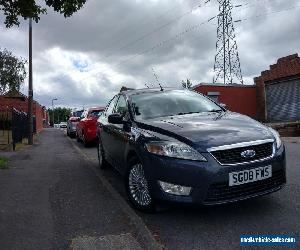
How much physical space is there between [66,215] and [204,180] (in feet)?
6.29

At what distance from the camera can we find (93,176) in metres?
8.30

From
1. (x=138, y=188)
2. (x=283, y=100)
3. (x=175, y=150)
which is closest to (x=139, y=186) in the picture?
(x=138, y=188)

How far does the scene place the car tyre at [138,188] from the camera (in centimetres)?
525

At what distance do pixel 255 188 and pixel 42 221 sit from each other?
2.56 m

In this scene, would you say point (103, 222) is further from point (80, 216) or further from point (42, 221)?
point (42, 221)

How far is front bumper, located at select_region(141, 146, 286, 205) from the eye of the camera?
462cm

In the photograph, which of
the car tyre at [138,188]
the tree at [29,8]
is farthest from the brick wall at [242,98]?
the car tyre at [138,188]

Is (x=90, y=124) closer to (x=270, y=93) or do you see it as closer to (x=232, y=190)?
(x=232, y=190)

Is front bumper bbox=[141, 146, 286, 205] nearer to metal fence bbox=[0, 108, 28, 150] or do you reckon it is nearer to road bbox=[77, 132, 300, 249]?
road bbox=[77, 132, 300, 249]

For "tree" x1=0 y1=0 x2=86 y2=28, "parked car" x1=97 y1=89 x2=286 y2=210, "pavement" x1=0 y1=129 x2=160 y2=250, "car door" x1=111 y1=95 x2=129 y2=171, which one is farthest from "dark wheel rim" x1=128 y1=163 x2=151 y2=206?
"tree" x1=0 y1=0 x2=86 y2=28

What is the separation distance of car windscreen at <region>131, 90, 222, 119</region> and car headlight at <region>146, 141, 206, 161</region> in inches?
46.2

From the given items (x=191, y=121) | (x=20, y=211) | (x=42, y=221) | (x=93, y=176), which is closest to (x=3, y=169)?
(x=93, y=176)

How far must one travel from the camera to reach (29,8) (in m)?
11.5

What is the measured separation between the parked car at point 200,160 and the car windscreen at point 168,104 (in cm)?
29
